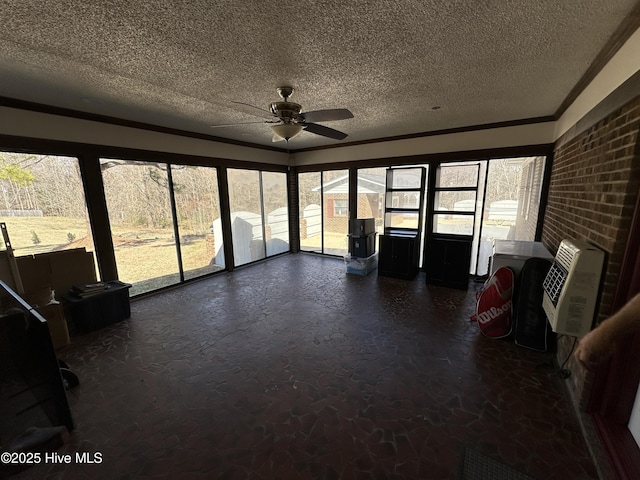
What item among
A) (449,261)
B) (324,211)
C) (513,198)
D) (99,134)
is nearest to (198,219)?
(99,134)

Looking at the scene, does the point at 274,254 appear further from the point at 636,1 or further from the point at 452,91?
the point at 636,1

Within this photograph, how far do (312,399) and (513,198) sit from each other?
4.33m

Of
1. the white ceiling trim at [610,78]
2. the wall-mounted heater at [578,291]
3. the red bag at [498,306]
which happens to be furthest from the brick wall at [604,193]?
the red bag at [498,306]

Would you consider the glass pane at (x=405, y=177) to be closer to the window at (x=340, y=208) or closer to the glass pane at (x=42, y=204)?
the window at (x=340, y=208)

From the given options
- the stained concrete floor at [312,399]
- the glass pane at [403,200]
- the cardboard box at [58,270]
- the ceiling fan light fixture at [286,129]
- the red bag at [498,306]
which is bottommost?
the stained concrete floor at [312,399]

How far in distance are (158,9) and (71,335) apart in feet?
11.3

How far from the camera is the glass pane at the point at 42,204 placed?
9.42ft

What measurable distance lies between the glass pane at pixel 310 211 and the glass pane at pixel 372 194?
1.10 meters

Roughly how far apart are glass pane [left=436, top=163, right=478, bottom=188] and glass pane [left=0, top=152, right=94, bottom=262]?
5.47m

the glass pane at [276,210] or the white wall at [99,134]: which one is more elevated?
the white wall at [99,134]

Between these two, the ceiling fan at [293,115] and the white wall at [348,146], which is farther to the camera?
the ceiling fan at [293,115]

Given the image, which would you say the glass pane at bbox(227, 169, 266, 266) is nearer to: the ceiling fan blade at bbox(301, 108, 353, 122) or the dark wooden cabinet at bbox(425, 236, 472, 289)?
the ceiling fan blade at bbox(301, 108, 353, 122)

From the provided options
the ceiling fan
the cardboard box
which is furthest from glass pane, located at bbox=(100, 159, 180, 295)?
the ceiling fan

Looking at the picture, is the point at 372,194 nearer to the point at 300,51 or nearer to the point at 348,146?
the point at 348,146
